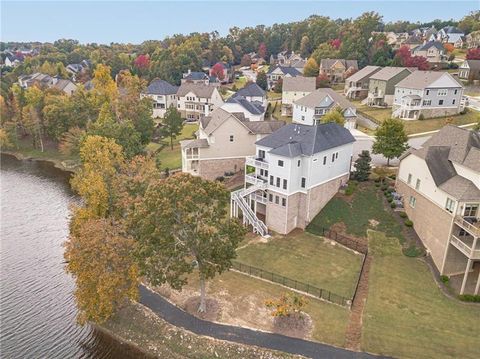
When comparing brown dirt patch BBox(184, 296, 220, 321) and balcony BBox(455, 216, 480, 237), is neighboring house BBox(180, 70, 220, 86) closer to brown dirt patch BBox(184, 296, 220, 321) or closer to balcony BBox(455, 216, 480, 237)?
brown dirt patch BBox(184, 296, 220, 321)

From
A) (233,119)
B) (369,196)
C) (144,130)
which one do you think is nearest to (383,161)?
(369,196)

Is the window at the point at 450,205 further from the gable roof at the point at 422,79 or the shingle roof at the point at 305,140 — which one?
the gable roof at the point at 422,79

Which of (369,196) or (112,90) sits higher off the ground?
(112,90)

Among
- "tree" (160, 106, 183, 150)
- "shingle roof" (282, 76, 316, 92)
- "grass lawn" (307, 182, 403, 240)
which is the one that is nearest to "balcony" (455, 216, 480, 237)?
"grass lawn" (307, 182, 403, 240)

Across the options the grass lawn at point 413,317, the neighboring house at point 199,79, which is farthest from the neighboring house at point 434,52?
the grass lawn at point 413,317

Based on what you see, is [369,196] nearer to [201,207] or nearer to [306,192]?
[306,192]

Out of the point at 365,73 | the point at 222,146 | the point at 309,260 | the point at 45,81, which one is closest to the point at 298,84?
the point at 365,73
